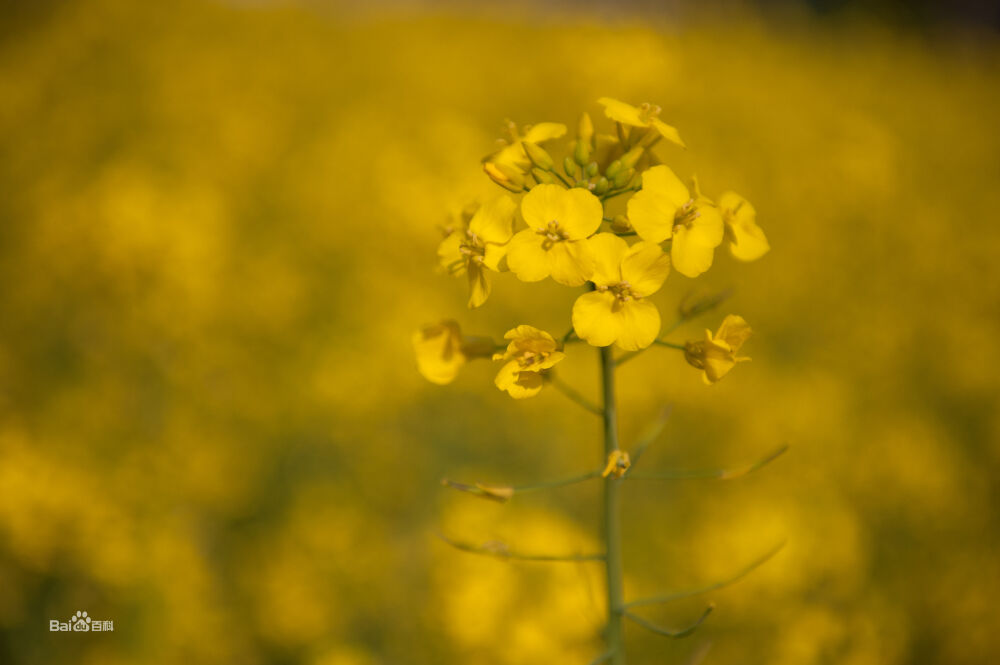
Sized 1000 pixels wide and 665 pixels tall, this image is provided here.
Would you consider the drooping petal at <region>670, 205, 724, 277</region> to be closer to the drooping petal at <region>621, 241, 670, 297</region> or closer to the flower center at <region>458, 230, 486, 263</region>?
the drooping petal at <region>621, 241, 670, 297</region>

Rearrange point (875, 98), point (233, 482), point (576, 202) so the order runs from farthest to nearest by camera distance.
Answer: point (875, 98)
point (233, 482)
point (576, 202)

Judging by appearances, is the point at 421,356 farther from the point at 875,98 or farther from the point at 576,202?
the point at 875,98

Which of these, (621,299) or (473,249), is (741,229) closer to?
(621,299)

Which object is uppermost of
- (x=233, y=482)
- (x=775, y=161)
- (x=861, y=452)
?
(x=775, y=161)

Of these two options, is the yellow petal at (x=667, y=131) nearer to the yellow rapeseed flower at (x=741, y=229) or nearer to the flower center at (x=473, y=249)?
the yellow rapeseed flower at (x=741, y=229)

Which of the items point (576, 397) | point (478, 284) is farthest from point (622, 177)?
point (576, 397)

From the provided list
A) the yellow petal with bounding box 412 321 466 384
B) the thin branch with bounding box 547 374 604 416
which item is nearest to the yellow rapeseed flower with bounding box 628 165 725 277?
the thin branch with bounding box 547 374 604 416

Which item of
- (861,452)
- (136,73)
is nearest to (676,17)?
(136,73)
